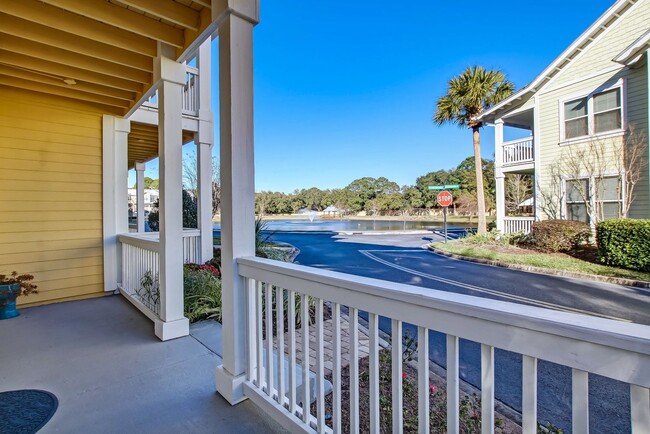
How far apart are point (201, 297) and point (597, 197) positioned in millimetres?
10283

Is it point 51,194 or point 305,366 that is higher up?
point 51,194

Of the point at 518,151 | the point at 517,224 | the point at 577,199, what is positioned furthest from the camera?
the point at 518,151

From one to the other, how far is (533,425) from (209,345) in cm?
270

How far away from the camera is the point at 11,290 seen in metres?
3.64

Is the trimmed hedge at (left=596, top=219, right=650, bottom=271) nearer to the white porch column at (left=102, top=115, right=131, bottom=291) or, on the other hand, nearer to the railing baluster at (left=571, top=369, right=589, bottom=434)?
the railing baluster at (left=571, top=369, right=589, bottom=434)

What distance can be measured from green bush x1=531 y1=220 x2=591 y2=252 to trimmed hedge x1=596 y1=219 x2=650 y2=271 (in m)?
1.30

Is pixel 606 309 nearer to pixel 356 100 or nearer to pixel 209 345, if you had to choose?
pixel 209 345

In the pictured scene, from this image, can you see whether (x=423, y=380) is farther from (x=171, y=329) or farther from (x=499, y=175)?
(x=499, y=175)

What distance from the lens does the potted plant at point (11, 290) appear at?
3.62m

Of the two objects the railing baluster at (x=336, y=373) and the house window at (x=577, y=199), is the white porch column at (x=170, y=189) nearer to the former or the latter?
the railing baluster at (x=336, y=373)

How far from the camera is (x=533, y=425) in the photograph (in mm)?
→ 899

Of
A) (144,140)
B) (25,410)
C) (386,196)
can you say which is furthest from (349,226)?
(25,410)

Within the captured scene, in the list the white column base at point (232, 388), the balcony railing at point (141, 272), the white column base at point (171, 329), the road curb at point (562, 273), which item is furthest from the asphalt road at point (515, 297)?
the balcony railing at point (141, 272)

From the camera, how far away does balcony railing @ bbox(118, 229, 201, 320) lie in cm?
356
